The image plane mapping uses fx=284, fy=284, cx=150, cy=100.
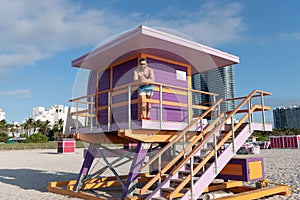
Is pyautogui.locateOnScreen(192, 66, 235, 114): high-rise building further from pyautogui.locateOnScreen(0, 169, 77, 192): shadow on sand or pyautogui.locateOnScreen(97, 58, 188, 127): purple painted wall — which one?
pyautogui.locateOnScreen(0, 169, 77, 192): shadow on sand

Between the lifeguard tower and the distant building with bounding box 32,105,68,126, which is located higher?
the distant building with bounding box 32,105,68,126

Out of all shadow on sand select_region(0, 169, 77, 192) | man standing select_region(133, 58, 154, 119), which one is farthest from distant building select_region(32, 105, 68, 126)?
man standing select_region(133, 58, 154, 119)

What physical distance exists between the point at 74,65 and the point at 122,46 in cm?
285

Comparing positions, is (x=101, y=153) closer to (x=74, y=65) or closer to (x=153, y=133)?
(x=153, y=133)

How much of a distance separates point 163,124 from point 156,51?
95.8 inches

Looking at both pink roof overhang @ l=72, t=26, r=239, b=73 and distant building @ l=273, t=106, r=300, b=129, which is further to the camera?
distant building @ l=273, t=106, r=300, b=129

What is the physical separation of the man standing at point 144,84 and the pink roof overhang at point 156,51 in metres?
0.57

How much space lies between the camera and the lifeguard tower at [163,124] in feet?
23.7

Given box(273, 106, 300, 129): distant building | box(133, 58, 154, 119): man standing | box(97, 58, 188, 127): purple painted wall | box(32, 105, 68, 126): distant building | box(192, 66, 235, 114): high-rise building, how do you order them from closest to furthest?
box(133, 58, 154, 119): man standing → box(97, 58, 188, 127): purple painted wall → box(192, 66, 235, 114): high-rise building → box(273, 106, 300, 129): distant building → box(32, 105, 68, 126): distant building

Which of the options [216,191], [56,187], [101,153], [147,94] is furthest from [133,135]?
[56,187]

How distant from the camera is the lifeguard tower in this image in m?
7.22

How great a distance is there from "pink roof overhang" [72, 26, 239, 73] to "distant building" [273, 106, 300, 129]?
4344 inches

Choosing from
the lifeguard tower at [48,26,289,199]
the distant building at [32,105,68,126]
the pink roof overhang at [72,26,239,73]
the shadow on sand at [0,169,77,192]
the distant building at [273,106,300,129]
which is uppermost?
the distant building at [32,105,68,126]

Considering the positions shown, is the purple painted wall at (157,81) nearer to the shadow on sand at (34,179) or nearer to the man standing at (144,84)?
the man standing at (144,84)
